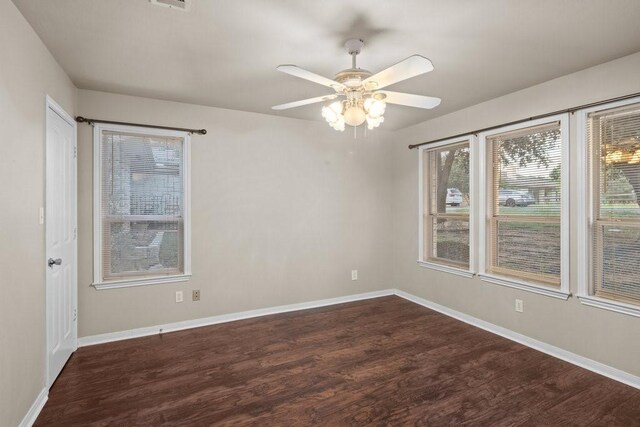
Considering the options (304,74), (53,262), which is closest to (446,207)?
(304,74)

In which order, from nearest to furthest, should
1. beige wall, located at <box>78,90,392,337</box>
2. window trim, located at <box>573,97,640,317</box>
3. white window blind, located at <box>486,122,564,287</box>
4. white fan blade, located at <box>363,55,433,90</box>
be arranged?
white fan blade, located at <box>363,55,433,90</box>
window trim, located at <box>573,97,640,317</box>
white window blind, located at <box>486,122,564,287</box>
beige wall, located at <box>78,90,392,337</box>

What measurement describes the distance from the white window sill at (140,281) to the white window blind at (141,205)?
0.20 ft

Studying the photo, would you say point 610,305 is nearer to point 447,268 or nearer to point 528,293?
point 528,293

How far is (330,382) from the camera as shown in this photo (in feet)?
8.44

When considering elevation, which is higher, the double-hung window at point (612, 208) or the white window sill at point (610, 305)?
the double-hung window at point (612, 208)

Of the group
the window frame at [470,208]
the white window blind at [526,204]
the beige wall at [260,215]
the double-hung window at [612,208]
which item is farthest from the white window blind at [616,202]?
the beige wall at [260,215]

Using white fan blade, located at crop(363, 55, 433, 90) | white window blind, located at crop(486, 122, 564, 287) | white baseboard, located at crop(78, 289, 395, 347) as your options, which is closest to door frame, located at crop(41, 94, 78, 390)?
white baseboard, located at crop(78, 289, 395, 347)

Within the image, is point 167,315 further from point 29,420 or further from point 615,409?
point 615,409

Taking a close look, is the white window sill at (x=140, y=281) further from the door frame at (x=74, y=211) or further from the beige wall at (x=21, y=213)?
the beige wall at (x=21, y=213)

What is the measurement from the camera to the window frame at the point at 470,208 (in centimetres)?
381

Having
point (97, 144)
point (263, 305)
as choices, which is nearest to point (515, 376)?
point (263, 305)

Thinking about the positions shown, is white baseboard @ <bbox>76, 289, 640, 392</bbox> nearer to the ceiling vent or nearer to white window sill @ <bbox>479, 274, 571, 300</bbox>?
white window sill @ <bbox>479, 274, 571, 300</bbox>

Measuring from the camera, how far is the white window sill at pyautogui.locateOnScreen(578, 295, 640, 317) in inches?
99.3

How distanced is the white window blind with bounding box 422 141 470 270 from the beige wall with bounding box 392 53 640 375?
0.57ft
